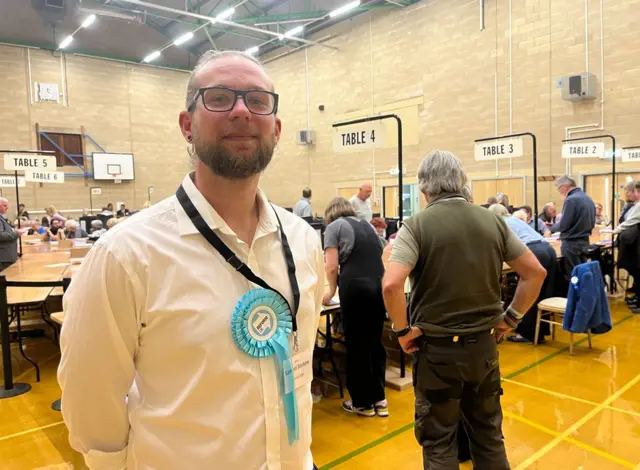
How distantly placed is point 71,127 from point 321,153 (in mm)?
7955

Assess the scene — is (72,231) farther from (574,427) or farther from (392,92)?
(574,427)

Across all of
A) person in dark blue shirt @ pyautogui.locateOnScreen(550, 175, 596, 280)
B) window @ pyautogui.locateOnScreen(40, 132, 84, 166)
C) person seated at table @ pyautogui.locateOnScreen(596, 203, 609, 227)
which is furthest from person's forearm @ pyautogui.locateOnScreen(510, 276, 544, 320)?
window @ pyautogui.locateOnScreen(40, 132, 84, 166)

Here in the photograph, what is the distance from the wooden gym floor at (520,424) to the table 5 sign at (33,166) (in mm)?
3442

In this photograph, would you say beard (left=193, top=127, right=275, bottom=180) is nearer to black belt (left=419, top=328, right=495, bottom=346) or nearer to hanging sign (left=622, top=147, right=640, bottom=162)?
black belt (left=419, top=328, right=495, bottom=346)

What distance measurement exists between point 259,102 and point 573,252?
539 centimetres

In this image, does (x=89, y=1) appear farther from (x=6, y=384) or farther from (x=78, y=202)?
(x=6, y=384)

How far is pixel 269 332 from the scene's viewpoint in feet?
3.29

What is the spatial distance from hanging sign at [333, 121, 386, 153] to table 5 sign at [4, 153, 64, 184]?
4.57 meters

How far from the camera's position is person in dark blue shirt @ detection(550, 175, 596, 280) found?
538cm

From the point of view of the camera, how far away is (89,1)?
13.0 metres

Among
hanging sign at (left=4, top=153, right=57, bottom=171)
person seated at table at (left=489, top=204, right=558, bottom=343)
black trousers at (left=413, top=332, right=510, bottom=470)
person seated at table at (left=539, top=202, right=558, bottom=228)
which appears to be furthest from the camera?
person seated at table at (left=539, top=202, right=558, bottom=228)

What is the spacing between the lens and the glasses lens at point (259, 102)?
1.04 meters

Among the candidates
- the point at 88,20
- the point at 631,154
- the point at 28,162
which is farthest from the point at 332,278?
the point at 88,20

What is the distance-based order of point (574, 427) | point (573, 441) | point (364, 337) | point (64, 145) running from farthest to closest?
point (64, 145)
point (364, 337)
point (574, 427)
point (573, 441)
